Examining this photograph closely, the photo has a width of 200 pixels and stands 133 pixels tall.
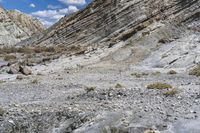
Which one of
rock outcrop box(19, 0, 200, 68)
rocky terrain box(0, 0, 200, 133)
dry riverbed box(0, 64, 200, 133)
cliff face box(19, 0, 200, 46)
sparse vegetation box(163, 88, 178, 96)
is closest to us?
dry riverbed box(0, 64, 200, 133)

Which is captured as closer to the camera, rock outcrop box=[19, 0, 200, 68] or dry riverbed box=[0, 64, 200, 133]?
dry riverbed box=[0, 64, 200, 133]

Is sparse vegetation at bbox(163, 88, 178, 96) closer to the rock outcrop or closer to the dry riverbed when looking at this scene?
the dry riverbed

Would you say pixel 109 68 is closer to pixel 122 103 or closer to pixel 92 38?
pixel 122 103

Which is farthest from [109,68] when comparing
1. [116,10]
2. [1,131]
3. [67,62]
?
[116,10]

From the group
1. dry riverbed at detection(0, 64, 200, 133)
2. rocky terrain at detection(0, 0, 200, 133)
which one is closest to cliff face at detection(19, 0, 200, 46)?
rocky terrain at detection(0, 0, 200, 133)

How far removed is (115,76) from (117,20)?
35277mm

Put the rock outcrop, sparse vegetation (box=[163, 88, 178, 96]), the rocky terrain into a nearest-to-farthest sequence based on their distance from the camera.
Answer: the rocky terrain → sparse vegetation (box=[163, 88, 178, 96]) → the rock outcrop

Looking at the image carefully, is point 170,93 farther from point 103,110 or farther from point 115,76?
point 115,76

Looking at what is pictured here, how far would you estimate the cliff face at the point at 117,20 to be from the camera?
59.1 m

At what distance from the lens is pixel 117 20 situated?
7125 cm

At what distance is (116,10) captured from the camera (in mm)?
74000

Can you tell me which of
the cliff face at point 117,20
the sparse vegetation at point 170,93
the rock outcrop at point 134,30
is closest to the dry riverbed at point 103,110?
the sparse vegetation at point 170,93

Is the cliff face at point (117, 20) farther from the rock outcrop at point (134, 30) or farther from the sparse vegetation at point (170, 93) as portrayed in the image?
the sparse vegetation at point (170, 93)

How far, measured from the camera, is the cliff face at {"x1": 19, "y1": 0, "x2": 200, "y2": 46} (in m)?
59.1
